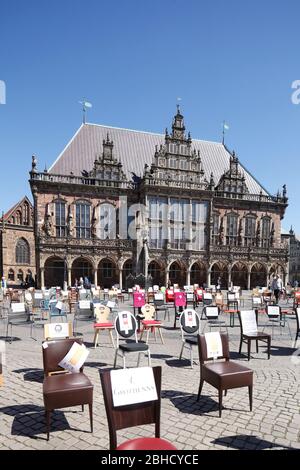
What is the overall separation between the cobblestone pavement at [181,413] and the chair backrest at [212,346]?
75 cm

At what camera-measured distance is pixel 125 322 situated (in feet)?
23.4

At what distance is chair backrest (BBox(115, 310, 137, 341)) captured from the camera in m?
7.01

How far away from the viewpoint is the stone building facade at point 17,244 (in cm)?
3978

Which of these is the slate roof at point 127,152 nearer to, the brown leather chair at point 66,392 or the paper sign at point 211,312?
the paper sign at point 211,312

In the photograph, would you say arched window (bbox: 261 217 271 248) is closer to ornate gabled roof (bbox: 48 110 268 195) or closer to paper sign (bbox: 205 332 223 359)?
ornate gabled roof (bbox: 48 110 268 195)

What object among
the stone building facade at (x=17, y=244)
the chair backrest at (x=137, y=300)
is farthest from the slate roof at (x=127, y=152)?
the chair backrest at (x=137, y=300)

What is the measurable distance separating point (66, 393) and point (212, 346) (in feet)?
8.42

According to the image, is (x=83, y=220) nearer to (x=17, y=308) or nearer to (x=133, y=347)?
(x=17, y=308)

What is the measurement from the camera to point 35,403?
4.90 m

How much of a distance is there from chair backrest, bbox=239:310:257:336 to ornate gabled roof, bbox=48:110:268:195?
27.0m

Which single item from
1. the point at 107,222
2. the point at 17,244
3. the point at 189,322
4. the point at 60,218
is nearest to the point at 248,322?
the point at 189,322

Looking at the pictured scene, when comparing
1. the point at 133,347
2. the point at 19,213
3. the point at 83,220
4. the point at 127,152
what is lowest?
the point at 133,347
